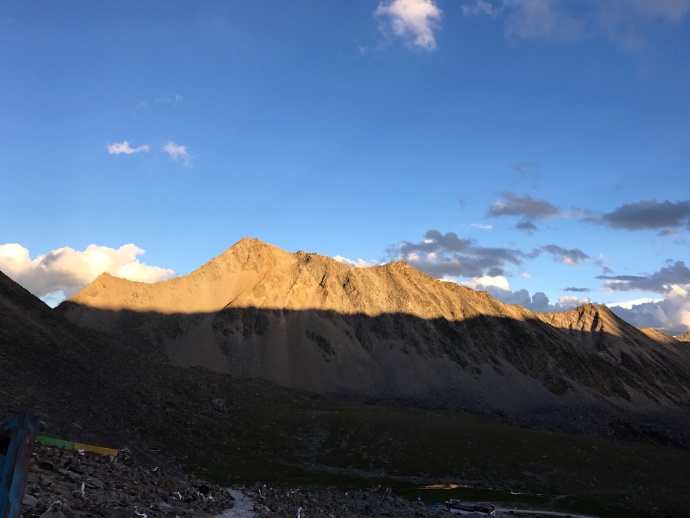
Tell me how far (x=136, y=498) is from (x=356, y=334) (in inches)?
5531

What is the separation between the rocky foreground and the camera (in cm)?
1775

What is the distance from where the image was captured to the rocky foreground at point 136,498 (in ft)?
58.2

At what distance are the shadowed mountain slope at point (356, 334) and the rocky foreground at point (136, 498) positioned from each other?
94249mm

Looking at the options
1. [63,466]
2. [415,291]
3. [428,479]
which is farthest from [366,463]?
[415,291]

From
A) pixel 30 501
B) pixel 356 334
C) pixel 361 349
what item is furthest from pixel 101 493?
pixel 356 334

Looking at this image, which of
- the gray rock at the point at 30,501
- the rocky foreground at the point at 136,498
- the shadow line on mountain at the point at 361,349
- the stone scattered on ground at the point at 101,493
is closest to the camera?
the gray rock at the point at 30,501

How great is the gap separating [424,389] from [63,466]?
4933 inches

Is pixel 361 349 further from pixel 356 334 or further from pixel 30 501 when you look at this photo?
pixel 30 501

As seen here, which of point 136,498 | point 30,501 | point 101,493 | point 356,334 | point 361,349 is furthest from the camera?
point 356,334

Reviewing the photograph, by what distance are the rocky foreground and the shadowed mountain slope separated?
309ft

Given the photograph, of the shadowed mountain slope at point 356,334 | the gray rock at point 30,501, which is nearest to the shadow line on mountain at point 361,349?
the shadowed mountain slope at point 356,334

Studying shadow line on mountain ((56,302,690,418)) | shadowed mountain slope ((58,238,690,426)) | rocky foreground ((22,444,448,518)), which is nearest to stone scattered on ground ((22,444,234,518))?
rocky foreground ((22,444,448,518))

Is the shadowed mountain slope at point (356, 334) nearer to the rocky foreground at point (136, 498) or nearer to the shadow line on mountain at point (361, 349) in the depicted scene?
the shadow line on mountain at point (361, 349)

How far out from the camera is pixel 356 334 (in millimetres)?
161875
